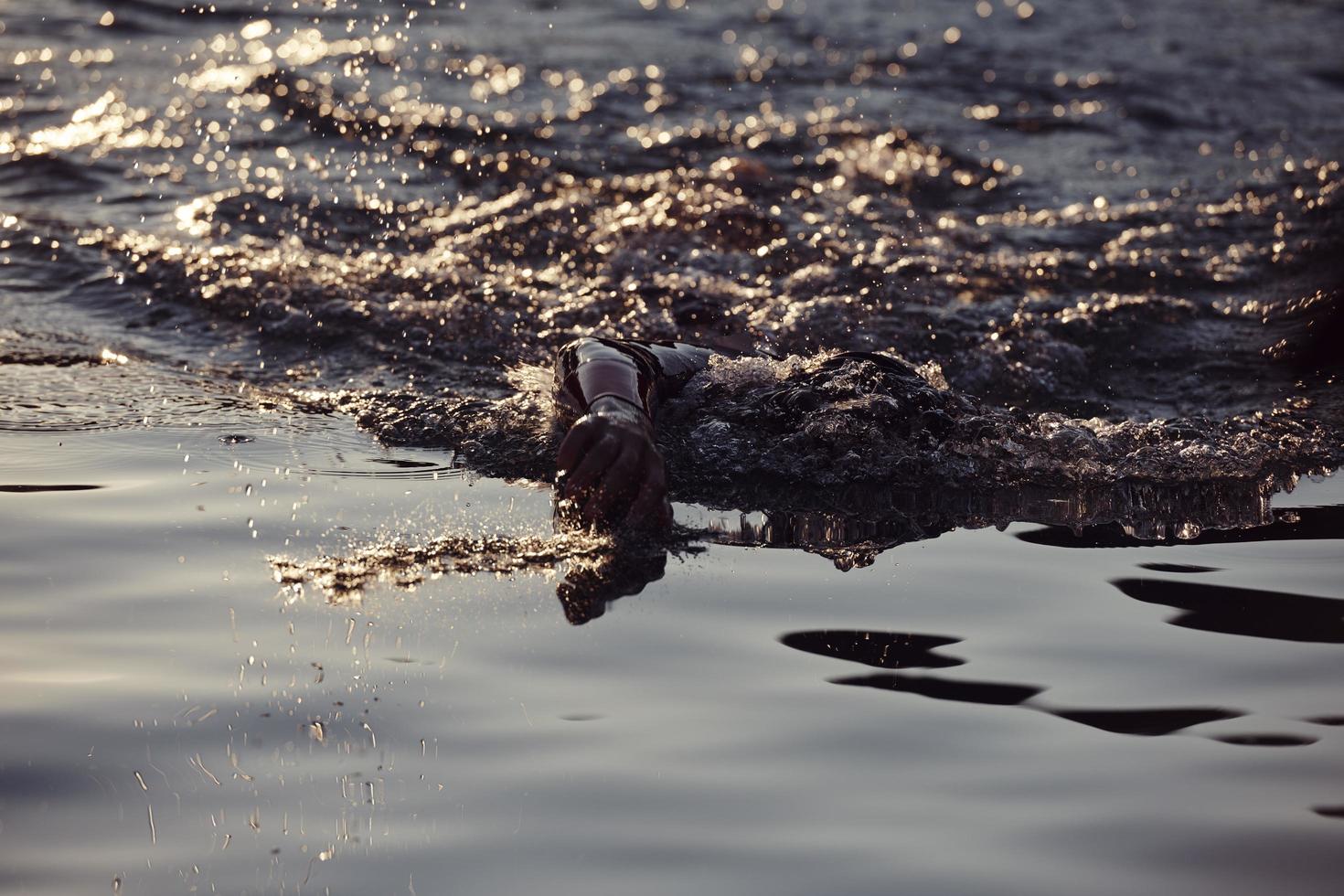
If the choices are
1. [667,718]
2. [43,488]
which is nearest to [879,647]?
[667,718]

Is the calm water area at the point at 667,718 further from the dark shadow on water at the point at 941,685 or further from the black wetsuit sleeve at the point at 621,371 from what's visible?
the black wetsuit sleeve at the point at 621,371

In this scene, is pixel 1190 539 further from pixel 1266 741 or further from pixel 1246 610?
pixel 1266 741

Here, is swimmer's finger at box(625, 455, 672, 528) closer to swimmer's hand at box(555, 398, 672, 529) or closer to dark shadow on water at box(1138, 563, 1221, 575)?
swimmer's hand at box(555, 398, 672, 529)

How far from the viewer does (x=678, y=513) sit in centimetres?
345

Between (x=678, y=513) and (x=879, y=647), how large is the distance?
87 cm

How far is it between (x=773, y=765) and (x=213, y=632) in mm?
1098

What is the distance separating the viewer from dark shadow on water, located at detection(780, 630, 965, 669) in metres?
2.63

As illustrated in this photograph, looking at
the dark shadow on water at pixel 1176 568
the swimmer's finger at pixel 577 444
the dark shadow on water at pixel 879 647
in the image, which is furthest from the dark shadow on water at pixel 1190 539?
the swimmer's finger at pixel 577 444

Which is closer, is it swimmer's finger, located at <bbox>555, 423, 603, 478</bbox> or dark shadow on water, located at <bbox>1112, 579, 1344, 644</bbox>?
dark shadow on water, located at <bbox>1112, 579, 1344, 644</bbox>

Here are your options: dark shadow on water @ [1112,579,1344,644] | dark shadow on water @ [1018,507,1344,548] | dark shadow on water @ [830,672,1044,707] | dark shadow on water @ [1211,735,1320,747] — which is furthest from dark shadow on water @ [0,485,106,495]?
dark shadow on water @ [1211,735,1320,747]

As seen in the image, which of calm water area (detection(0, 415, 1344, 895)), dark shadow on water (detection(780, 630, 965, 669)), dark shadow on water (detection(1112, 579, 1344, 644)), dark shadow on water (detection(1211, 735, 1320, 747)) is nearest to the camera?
calm water area (detection(0, 415, 1344, 895))

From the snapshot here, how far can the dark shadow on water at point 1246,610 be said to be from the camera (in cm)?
282

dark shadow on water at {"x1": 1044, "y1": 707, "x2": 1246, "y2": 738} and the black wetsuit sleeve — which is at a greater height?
the black wetsuit sleeve

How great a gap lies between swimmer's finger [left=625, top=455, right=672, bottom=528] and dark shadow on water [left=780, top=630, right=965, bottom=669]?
482mm
